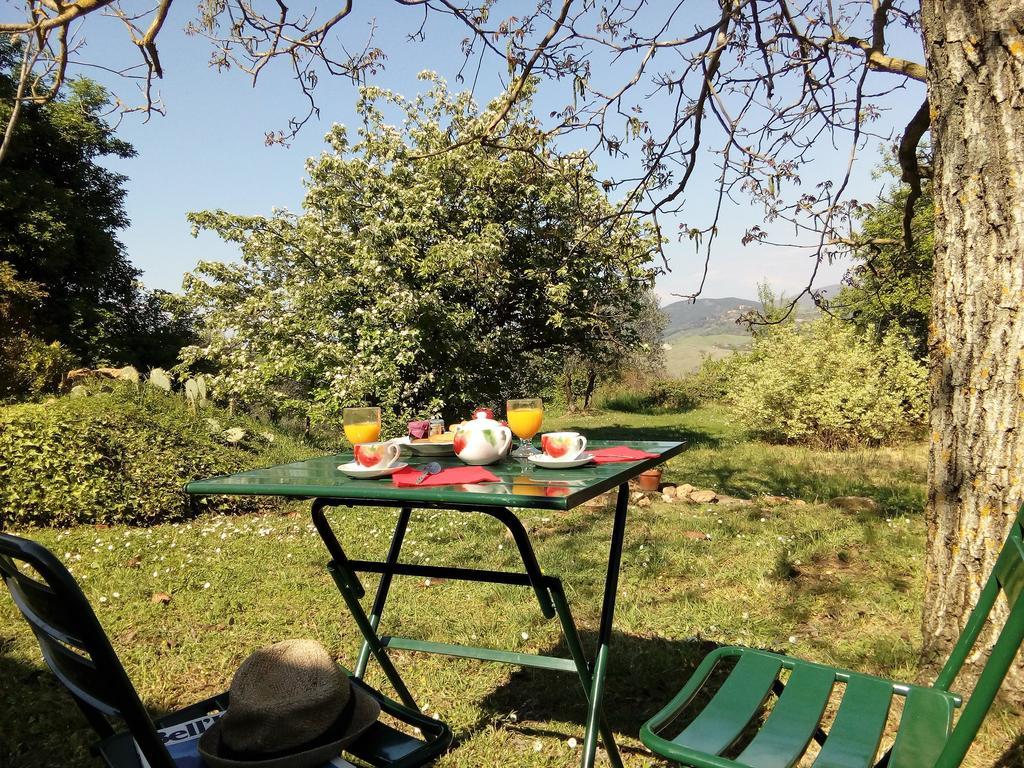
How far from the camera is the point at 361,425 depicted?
2.27 metres

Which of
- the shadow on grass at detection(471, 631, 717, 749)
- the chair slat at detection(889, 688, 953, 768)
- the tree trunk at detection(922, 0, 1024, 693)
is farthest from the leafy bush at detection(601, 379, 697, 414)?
the chair slat at detection(889, 688, 953, 768)

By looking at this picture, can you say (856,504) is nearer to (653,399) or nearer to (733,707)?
(733,707)

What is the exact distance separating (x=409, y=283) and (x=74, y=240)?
11.7 meters

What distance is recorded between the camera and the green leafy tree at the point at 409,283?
10.4 meters

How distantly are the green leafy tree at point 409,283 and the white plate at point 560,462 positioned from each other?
26.3ft

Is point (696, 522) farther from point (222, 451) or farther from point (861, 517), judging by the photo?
point (222, 451)

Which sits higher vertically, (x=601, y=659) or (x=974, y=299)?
(x=974, y=299)

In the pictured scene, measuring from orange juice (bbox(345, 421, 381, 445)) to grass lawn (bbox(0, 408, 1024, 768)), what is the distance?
129 cm

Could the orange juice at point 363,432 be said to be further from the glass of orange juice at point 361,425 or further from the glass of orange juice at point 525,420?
the glass of orange juice at point 525,420

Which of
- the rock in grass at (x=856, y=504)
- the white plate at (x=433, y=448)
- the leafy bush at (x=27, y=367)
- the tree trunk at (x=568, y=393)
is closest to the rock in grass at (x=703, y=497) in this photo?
the rock in grass at (x=856, y=504)

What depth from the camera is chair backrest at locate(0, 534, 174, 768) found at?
3.17ft

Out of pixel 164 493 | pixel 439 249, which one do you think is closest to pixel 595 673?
pixel 164 493

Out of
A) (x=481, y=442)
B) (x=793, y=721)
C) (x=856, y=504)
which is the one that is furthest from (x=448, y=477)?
(x=856, y=504)

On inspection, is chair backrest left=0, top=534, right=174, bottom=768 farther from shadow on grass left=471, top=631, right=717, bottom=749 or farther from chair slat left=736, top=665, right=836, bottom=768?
shadow on grass left=471, top=631, right=717, bottom=749
